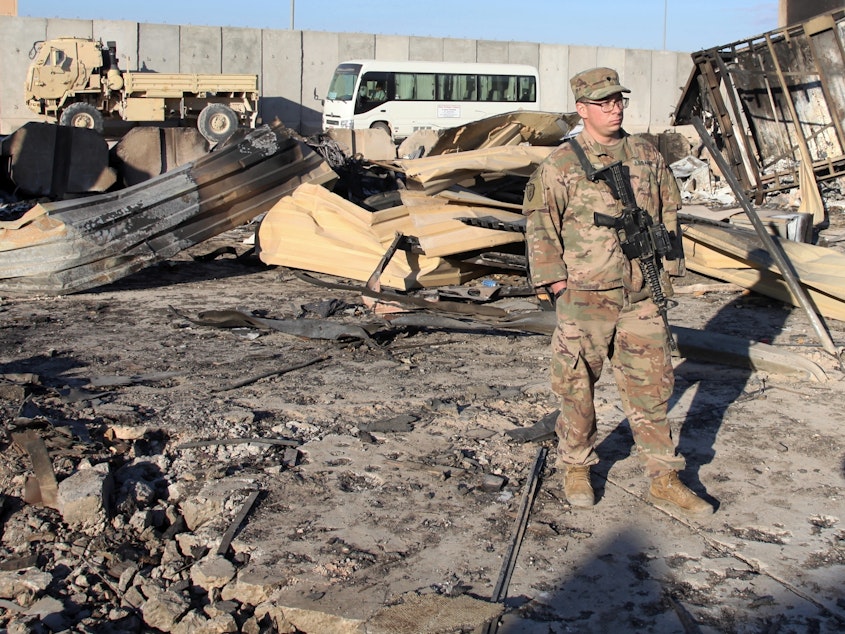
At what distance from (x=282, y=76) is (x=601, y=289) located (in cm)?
3003

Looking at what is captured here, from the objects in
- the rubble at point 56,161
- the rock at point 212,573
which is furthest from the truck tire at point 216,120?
the rock at point 212,573

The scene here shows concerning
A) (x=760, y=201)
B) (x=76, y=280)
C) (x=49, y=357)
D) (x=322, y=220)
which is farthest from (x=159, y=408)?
(x=760, y=201)

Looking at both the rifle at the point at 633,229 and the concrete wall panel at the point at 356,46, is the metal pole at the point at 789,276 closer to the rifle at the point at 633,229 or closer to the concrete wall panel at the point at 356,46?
the rifle at the point at 633,229

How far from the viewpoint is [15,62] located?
28578mm

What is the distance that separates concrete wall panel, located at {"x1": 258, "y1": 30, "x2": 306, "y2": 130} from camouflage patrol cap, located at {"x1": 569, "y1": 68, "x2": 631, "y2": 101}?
29.0m

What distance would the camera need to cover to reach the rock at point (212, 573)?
9.89 ft

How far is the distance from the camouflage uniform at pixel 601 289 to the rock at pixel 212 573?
1.41 meters

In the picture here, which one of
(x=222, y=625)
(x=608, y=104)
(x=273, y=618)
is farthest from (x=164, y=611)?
(x=608, y=104)

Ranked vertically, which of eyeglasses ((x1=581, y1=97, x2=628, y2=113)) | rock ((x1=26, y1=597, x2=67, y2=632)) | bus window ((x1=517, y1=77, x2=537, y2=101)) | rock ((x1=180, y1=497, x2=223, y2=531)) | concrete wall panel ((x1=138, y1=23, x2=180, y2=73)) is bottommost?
rock ((x1=26, y1=597, x2=67, y2=632))

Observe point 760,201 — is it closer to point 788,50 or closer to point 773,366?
point 788,50

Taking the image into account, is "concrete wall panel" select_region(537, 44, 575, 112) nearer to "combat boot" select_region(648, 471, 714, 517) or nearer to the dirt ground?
the dirt ground

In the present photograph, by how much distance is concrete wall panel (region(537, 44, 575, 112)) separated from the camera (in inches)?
1391

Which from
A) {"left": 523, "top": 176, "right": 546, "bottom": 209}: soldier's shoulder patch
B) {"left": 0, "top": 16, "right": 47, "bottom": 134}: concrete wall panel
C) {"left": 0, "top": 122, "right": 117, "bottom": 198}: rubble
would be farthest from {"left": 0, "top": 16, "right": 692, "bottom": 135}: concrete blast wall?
{"left": 523, "top": 176, "right": 546, "bottom": 209}: soldier's shoulder patch

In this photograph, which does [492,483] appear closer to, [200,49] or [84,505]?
[84,505]
